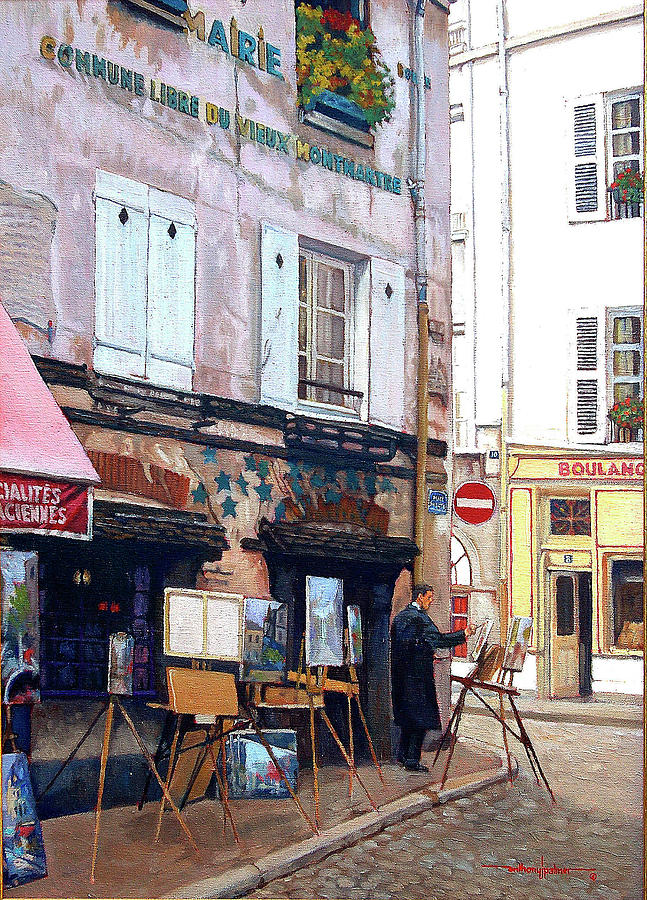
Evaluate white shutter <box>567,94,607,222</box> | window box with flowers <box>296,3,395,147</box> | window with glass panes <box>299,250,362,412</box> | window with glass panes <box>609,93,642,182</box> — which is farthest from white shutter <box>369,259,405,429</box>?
window with glass panes <box>609,93,642,182</box>

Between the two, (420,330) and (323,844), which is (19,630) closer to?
(323,844)

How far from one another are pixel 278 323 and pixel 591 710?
91.4 inches

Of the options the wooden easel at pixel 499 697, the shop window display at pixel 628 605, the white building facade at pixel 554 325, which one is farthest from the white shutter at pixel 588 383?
the wooden easel at pixel 499 697

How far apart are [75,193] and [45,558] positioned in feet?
5.02

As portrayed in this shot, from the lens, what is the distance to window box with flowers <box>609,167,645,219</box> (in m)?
4.81

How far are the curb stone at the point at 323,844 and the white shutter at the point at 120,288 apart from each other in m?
2.12

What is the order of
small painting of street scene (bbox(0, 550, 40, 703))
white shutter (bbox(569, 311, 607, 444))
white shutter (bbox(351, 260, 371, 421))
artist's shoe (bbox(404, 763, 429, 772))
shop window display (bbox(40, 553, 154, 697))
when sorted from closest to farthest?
small painting of street scene (bbox(0, 550, 40, 703)) < shop window display (bbox(40, 553, 154, 697)) < white shutter (bbox(569, 311, 607, 444)) < artist's shoe (bbox(404, 763, 429, 772)) < white shutter (bbox(351, 260, 371, 421))

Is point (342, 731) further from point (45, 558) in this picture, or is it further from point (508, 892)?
point (45, 558)

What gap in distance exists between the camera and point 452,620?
17.0 ft

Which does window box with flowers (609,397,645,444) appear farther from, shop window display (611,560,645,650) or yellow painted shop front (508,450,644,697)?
shop window display (611,560,645,650)

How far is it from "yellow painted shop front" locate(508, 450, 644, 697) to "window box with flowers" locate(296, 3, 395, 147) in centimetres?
188

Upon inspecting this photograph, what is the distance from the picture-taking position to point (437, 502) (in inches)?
209

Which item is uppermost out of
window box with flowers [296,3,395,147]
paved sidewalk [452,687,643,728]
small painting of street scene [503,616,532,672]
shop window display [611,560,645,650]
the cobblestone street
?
window box with flowers [296,3,395,147]

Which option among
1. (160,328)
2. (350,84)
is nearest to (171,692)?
(160,328)
